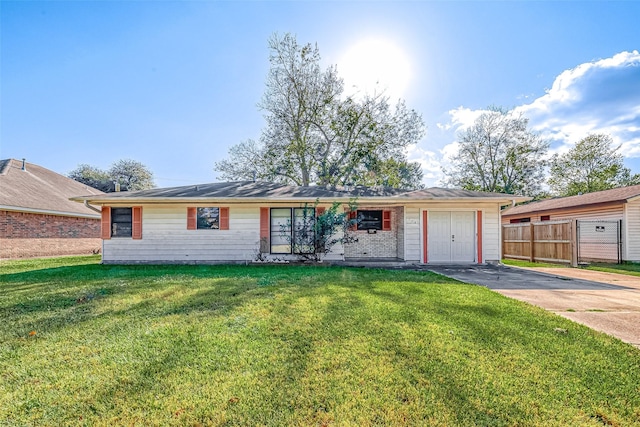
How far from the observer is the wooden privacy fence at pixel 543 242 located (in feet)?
35.2

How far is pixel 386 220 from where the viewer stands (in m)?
11.8

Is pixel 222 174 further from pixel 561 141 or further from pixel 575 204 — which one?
pixel 561 141

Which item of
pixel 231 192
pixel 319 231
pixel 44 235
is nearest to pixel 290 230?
pixel 319 231

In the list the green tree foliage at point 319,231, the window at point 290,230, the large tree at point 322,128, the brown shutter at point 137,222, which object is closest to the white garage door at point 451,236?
the green tree foliage at point 319,231

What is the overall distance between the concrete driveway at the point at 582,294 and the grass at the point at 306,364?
542mm

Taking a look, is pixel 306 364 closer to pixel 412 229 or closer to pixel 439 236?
pixel 412 229

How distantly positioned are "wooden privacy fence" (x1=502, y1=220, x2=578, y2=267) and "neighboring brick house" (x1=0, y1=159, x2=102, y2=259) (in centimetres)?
2119

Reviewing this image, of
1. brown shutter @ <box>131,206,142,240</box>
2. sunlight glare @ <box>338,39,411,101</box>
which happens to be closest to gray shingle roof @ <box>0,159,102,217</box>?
brown shutter @ <box>131,206,142,240</box>

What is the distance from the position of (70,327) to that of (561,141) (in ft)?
115

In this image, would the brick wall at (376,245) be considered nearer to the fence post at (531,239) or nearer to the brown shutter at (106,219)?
the fence post at (531,239)

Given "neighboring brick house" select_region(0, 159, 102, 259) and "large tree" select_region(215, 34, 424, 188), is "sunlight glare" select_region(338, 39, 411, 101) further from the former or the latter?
"neighboring brick house" select_region(0, 159, 102, 259)

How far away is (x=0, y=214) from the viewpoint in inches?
456

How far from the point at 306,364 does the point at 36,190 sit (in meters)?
18.5

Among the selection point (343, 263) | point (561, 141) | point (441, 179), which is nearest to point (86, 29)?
point (343, 263)
